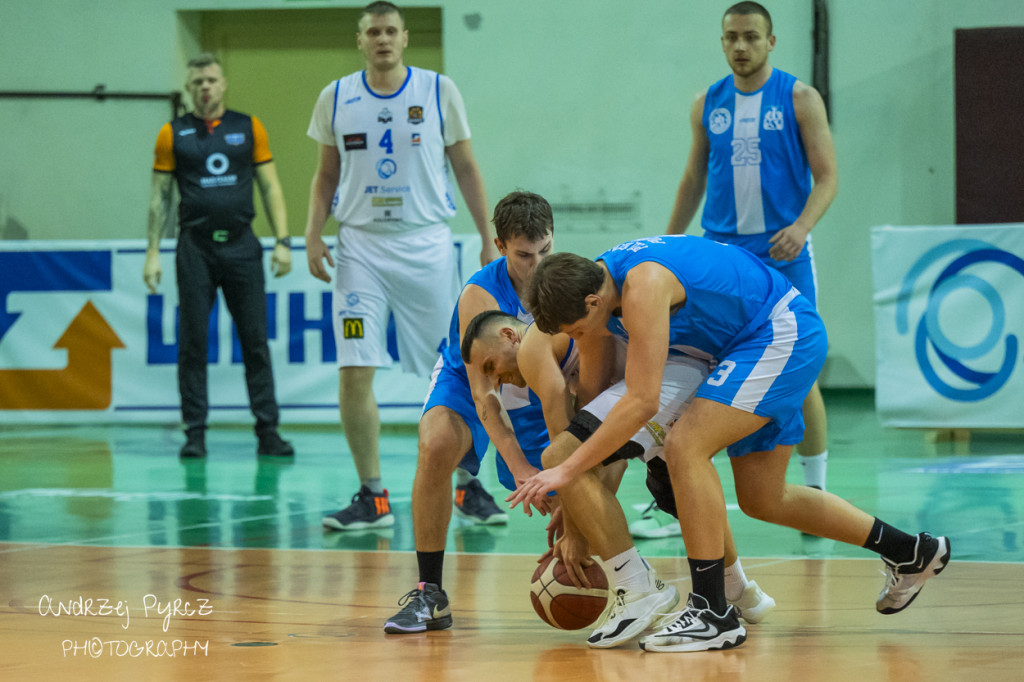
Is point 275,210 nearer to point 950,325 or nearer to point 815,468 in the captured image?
point 815,468

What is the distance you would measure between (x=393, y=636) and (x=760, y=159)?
8.99 ft

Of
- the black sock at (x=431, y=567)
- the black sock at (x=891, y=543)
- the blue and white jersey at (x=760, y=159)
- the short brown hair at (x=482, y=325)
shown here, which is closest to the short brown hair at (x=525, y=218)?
the short brown hair at (x=482, y=325)

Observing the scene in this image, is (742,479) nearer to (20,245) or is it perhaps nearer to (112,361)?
(112,361)

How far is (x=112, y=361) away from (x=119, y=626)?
239 inches

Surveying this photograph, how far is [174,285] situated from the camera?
9.48 m

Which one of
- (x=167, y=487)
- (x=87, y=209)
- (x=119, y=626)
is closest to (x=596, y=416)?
(x=119, y=626)

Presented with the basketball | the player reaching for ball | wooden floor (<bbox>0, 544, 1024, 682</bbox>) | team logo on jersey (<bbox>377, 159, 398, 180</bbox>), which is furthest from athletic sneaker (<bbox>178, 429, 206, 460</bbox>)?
the basketball

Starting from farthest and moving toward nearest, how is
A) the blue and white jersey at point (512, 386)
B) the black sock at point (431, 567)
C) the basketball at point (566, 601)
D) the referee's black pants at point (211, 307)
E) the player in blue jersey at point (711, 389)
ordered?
the referee's black pants at point (211, 307) → the blue and white jersey at point (512, 386) → the black sock at point (431, 567) → the basketball at point (566, 601) → the player in blue jersey at point (711, 389)

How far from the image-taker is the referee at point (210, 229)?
8.27 m

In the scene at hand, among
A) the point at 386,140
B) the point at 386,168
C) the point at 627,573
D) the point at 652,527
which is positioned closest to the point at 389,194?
the point at 386,168

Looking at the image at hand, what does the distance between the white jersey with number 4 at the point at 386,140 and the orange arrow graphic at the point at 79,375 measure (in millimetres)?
4146

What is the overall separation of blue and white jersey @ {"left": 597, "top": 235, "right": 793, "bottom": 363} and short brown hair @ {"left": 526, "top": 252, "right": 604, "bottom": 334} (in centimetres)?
17

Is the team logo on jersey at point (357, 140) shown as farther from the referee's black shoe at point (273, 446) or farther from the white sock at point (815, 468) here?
the referee's black shoe at point (273, 446)

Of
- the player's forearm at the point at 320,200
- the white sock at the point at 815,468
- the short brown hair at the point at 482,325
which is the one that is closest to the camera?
the short brown hair at the point at 482,325
